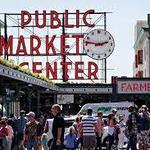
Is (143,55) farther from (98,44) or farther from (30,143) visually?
(30,143)

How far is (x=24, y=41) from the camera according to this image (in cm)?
6009

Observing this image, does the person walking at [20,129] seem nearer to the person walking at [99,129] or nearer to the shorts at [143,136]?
the person walking at [99,129]

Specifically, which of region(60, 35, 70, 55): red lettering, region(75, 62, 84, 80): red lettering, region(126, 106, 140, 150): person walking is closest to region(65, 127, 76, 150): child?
region(126, 106, 140, 150): person walking

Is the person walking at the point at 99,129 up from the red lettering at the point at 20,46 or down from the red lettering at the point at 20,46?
down

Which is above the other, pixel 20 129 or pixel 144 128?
pixel 144 128

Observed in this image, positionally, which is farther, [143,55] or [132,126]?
[143,55]

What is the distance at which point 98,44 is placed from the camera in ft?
199

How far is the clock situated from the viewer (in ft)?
196

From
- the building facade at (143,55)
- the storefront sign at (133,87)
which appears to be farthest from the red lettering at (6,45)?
the building facade at (143,55)

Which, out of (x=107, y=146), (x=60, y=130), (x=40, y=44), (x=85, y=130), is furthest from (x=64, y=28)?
(x=60, y=130)

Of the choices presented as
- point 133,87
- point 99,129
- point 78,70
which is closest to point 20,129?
point 99,129

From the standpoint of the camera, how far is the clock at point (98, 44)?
196 feet

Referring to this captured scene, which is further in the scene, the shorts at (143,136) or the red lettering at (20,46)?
the red lettering at (20,46)

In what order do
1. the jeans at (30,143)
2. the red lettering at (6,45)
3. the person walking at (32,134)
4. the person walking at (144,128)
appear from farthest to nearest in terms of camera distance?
1. the red lettering at (6,45)
2. the person walking at (144,128)
3. the jeans at (30,143)
4. the person walking at (32,134)
